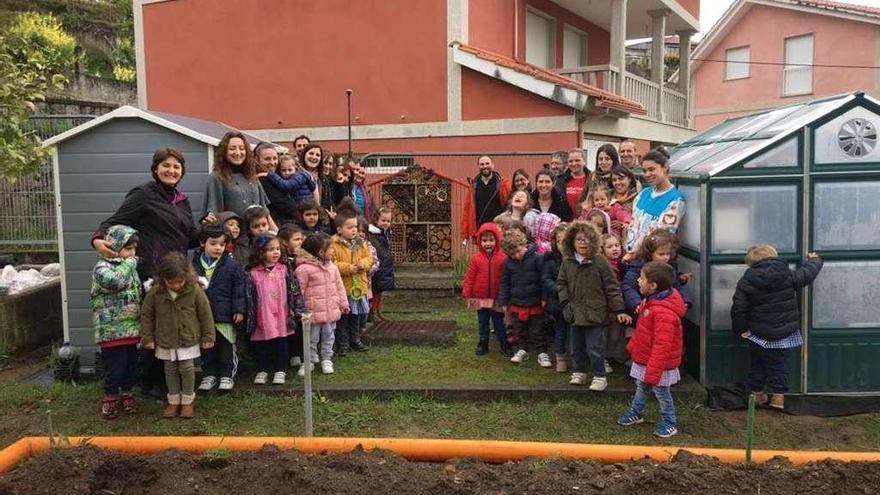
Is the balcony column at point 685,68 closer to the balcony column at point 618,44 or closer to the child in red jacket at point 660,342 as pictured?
the balcony column at point 618,44

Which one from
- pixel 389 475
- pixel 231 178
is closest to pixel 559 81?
pixel 231 178

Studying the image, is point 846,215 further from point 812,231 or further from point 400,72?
point 400,72

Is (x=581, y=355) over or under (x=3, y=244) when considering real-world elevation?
under

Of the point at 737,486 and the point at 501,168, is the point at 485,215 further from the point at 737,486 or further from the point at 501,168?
the point at 737,486

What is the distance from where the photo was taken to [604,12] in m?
17.7

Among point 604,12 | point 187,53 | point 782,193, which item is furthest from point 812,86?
point 782,193

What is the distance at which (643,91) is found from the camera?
16.9 meters

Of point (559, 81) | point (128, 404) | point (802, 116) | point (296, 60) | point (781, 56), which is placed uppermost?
point (781, 56)

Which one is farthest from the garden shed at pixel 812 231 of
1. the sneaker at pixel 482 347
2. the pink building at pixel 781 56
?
the pink building at pixel 781 56

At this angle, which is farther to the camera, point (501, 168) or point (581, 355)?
point (501, 168)

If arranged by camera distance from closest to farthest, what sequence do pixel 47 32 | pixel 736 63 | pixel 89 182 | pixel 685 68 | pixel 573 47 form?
pixel 89 182, pixel 573 47, pixel 47 32, pixel 685 68, pixel 736 63

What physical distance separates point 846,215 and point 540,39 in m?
11.8

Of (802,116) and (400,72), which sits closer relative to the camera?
(802,116)

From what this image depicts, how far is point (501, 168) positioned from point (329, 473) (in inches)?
318
